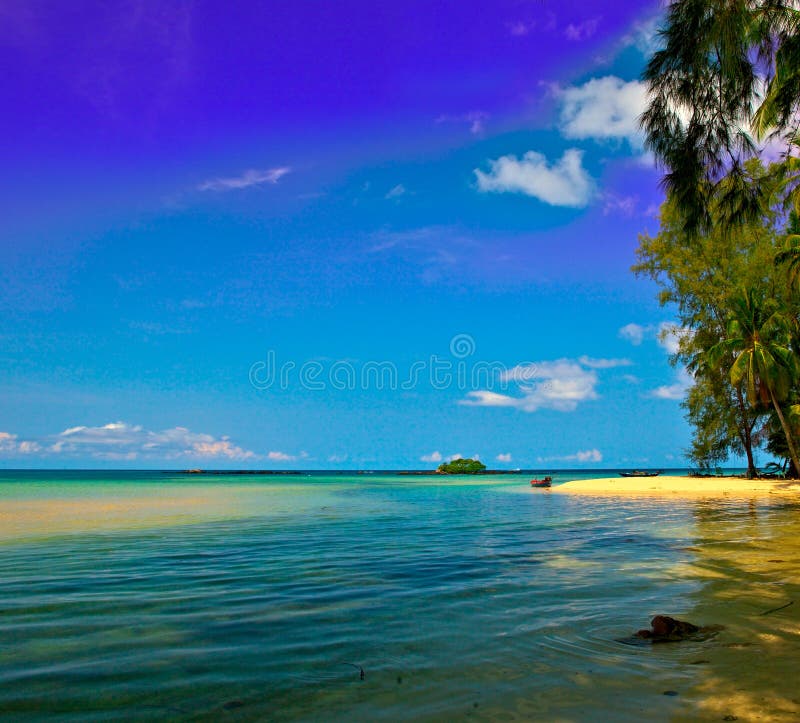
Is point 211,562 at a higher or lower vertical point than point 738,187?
lower

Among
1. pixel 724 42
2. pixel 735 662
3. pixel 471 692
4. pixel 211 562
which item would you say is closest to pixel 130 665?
pixel 471 692

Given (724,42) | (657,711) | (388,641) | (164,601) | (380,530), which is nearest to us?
(657,711)

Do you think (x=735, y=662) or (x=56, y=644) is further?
(x=56, y=644)

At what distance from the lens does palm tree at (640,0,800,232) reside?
328 inches

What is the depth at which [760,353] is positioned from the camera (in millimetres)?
33188

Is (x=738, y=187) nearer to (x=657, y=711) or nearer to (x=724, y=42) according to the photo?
(x=724, y=42)

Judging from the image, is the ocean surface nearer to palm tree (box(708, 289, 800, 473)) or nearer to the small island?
palm tree (box(708, 289, 800, 473))

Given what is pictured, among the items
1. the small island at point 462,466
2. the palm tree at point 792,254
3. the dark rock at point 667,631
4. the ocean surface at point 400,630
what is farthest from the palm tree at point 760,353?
the small island at point 462,466

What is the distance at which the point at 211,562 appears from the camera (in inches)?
422

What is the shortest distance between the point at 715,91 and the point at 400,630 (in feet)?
32.3

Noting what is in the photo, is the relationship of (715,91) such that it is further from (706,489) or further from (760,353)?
(706,489)

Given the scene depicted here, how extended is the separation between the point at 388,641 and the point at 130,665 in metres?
2.42

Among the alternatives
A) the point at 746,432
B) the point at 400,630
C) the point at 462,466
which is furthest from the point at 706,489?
the point at 462,466

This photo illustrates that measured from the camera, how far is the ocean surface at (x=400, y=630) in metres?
3.96
